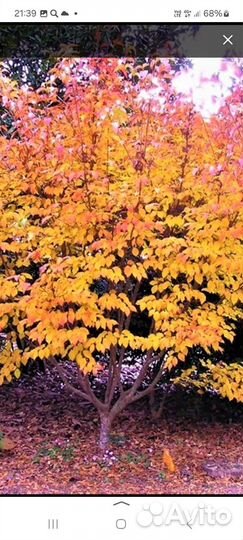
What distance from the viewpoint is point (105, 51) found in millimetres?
1631

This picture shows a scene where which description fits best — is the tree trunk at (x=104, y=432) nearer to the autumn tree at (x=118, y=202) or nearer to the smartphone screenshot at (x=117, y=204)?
the smartphone screenshot at (x=117, y=204)

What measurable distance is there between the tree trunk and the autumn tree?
15.3 inches

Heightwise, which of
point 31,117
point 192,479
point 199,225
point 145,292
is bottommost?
point 192,479

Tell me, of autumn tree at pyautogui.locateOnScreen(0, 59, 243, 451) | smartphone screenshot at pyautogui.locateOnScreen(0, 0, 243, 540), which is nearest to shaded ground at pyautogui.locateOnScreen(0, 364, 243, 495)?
smartphone screenshot at pyautogui.locateOnScreen(0, 0, 243, 540)

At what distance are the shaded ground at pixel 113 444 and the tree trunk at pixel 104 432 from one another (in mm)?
40

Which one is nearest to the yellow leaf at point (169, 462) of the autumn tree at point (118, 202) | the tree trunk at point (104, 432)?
the tree trunk at point (104, 432)

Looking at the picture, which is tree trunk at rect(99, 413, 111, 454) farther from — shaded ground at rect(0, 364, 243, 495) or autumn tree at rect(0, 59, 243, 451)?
autumn tree at rect(0, 59, 243, 451)

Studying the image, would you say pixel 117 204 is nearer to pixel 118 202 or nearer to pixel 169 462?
pixel 118 202

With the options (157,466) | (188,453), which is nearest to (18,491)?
(157,466)

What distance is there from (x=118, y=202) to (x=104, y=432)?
867 millimetres

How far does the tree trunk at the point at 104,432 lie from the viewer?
1983 millimetres
